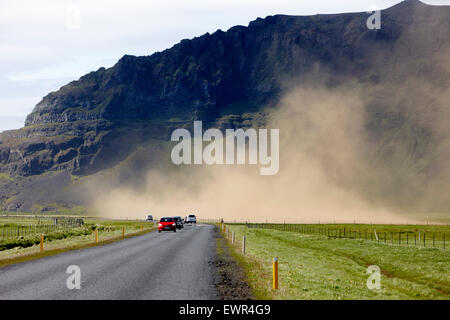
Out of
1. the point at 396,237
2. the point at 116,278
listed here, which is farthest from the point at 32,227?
the point at 116,278

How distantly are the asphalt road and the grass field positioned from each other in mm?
2641

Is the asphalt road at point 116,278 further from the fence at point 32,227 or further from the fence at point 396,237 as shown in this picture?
the fence at point 396,237

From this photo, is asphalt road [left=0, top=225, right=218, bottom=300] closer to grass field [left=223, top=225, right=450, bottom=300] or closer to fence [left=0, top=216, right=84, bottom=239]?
grass field [left=223, top=225, right=450, bottom=300]

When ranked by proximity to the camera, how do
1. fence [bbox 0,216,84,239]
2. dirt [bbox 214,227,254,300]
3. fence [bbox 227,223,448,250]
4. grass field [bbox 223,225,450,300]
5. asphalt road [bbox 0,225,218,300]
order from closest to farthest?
1. asphalt road [bbox 0,225,218,300]
2. dirt [bbox 214,227,254,300]
3. grass field [bbox 223,225,450,300]
4. fence [bbox 227,223,448,250]
5. fence [bbox 0,216,84,239]

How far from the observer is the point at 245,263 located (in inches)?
1205

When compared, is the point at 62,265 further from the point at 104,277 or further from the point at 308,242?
the point at 308,242

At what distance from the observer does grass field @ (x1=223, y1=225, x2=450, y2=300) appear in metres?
21.8

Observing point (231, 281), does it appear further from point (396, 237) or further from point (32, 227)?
point (32, 227)

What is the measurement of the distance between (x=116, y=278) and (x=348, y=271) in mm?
20411

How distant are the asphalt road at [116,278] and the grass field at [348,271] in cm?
264

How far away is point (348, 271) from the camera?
37.5 meters

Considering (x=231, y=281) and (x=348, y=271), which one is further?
(x=348, y=271)

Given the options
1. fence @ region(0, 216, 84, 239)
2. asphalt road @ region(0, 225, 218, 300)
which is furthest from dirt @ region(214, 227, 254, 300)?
fence @ region(0, 216, 84, 239)
